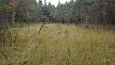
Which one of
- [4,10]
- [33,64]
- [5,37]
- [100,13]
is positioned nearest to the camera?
[33,64]

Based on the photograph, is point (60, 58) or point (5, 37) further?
point (5, 37)

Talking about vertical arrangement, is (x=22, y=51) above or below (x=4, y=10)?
below

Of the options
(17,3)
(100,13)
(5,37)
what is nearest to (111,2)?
(100,13)

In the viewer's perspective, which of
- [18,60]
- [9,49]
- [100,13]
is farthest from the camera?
[100,13]

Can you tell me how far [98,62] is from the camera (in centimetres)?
412

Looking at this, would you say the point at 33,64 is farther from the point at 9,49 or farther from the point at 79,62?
the point at 9,49

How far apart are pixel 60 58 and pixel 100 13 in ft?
80.5

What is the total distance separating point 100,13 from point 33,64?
82.2ft

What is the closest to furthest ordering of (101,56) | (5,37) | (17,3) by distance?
(101,56) → (5,37) → (17,3)

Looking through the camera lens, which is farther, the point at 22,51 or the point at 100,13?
the point at 100,13

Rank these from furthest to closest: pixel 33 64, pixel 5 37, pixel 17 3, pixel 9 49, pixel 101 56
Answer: pixel 17 3
pixel 5 37
pixel 9 49
pixel 101 56
pixel 33 64

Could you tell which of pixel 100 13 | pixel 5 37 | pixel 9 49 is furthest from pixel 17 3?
pixel 100 13

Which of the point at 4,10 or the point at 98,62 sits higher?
the point at 4,10

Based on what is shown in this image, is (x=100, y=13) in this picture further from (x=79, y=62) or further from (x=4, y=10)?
(x=79, y=62)
